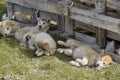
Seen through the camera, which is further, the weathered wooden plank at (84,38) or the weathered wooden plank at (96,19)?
the weathered wooden plank at (84,38)

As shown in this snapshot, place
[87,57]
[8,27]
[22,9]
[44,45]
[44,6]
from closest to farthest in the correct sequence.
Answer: [87,57], [44,45], [44,6], [8,27], [22,9]

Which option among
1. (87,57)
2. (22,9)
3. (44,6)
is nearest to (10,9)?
(22,9)

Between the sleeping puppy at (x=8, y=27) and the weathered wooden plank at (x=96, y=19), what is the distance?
2.02m

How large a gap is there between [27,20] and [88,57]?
3.85 metres

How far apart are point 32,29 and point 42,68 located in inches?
79.3

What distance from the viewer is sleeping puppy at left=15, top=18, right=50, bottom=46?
10600 mm

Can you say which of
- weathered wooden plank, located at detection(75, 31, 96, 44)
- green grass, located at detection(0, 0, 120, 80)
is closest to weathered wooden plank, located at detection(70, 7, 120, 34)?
weathered wooden plank, located at detection(75, 31, 96, 44)

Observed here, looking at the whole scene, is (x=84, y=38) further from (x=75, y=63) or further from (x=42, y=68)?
(x=42, y=68)

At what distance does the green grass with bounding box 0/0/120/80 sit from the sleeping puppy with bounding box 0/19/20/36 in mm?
1145

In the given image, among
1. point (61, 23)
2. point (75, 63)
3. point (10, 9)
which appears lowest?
point (75, 63)

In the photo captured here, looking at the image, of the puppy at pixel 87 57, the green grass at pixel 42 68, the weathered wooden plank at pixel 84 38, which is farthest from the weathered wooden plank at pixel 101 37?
the green grass at pixel 42 68

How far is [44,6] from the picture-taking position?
35.9 ft

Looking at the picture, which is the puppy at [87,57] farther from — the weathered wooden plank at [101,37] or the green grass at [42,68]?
the weathered wooden plank at [101,37]

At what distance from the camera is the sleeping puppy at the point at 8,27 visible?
1120 centimetres
